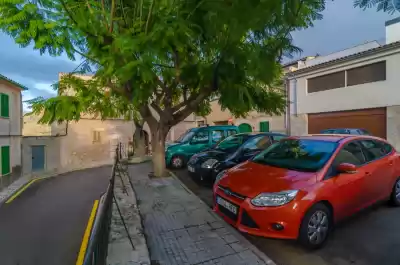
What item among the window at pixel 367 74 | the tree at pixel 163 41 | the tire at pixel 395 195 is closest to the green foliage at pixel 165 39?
the tree at pixel 163 41

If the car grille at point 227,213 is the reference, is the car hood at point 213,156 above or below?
above

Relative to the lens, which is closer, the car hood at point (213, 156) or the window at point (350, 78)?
the car hood at point (213, 156)

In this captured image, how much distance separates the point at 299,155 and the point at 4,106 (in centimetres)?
1483

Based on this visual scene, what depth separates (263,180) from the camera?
13.0 ft

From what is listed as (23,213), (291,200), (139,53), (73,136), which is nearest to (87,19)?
(139,53)

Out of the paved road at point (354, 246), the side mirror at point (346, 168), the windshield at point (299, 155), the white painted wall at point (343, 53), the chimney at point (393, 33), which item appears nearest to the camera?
the paved road at point (354, 246)

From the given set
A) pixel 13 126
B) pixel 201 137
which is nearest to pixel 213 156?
pixel 201 137

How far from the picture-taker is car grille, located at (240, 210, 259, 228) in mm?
3627

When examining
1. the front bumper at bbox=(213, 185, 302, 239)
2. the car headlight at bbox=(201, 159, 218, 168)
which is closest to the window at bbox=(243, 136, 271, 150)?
the car headlight at bbox=(201, 159, 218, 168)

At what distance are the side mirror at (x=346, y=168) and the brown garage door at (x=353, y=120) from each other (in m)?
11.7

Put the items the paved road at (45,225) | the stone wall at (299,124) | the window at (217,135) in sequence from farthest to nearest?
the stone wall at (299,124) < the window at (217,135) < the paved road at (45,225)

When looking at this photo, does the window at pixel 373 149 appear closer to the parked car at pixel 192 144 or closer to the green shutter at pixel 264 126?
the parked car at pixel 192 144

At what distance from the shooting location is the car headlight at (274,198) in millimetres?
3514

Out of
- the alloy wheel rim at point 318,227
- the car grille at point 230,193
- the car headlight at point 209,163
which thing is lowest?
the alloy wheel rim at point 318,227
